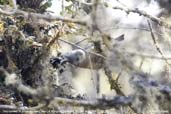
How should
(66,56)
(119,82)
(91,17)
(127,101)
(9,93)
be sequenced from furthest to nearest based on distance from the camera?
(66,56)
(9,93)
(119,82)
(127,101)
(91,17)

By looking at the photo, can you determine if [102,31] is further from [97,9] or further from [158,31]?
[158,31]

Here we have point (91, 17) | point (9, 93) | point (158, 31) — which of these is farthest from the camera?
point (9, 93)

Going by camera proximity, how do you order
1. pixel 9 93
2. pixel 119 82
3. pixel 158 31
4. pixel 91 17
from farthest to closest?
pixel 9 93
pixel 119 82
pixel 158 31
pixel 91 17

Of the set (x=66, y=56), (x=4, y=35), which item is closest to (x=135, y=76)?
(x=4, y=35)

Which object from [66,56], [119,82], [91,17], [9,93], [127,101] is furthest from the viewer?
[66,56]

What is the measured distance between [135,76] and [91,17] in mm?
453

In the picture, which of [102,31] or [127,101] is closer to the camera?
[102,31]

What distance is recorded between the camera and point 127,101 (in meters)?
1.93

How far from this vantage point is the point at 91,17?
175cm

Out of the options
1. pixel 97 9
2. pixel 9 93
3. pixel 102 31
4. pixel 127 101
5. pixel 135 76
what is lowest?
pixel 9 93

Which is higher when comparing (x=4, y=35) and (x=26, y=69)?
(x=4, y=35)

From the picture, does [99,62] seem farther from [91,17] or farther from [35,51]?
[91,17]

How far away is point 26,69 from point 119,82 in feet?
4.66

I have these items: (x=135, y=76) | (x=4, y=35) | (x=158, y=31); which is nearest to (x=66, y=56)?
(x=4, y=35)
